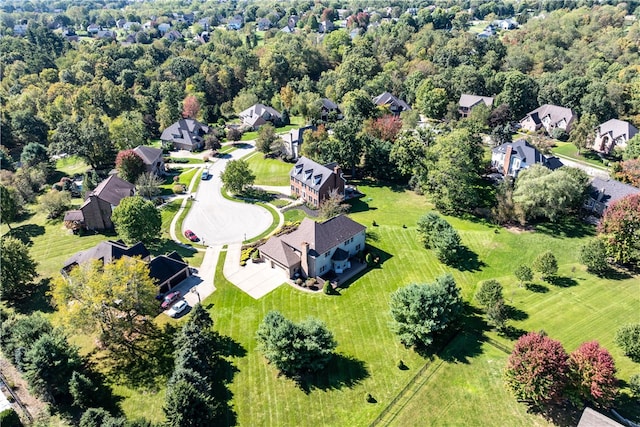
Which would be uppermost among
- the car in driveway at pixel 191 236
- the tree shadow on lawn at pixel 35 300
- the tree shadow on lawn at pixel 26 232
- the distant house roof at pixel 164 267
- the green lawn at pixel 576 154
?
the distant house roof at pixel 164 267

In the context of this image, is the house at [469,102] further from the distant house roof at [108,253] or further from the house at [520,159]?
the distant house roof at [108,253]

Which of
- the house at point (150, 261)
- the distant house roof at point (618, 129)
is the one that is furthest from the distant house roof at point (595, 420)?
the distant house roof at point (618, 129)

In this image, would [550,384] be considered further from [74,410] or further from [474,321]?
[74,410]

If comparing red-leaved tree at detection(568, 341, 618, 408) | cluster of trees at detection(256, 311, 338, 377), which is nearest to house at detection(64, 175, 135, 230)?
cluster of trees at detection(256, 311, 338, 377)

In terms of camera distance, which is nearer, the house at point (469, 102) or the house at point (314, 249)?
the house at point (314, 249)

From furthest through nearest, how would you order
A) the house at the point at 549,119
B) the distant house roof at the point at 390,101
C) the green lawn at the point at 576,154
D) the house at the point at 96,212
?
the distant house roof at the point at 390,101 < the house at the point at 549,119 < the green lawn at the point at 576,154 < the house at the point at 96,212
